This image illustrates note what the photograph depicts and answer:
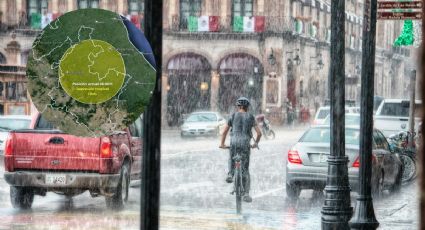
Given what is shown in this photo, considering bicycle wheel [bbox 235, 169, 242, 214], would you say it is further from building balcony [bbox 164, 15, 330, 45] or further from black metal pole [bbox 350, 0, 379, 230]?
building balcony [bbox 164, 15, 330, 45]

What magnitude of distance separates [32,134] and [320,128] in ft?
18.4

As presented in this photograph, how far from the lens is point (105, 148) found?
540 inches

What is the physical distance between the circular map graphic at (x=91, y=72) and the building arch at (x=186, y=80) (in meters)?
50.4

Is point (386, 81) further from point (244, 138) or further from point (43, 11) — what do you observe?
point (244, 138)

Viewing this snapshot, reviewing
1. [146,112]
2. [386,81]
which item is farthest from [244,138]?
[386,81]

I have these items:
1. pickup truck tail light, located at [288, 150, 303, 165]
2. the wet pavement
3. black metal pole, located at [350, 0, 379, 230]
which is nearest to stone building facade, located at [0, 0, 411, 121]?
the wet pavement

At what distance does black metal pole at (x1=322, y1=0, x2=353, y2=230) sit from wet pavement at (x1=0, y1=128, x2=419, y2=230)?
4.19 ft

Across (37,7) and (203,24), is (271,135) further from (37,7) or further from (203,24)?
(37,7)

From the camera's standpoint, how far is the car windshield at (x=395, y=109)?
2819cm

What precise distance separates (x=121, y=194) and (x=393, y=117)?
14889 millimetres

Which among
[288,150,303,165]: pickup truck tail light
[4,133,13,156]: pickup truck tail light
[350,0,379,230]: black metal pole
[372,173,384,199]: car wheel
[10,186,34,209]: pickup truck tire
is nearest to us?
[350,0,379,230]: black metal pole

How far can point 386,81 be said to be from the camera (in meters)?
82.7

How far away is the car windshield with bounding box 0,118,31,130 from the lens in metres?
21.4

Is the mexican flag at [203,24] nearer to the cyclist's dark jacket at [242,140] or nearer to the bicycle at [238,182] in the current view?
the cyclist's dark jacket at [242,140]
